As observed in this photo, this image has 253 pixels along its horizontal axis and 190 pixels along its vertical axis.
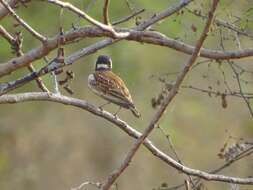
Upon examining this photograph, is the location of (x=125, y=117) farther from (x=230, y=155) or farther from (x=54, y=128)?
(x=230, y=155)

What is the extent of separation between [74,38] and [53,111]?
9582 millimetres

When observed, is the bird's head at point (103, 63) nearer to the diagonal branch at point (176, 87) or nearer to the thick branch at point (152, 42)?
the thick branch at point (152, 42)

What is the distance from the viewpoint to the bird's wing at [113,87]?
16.5 feet

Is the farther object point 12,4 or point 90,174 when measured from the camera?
point 90,174

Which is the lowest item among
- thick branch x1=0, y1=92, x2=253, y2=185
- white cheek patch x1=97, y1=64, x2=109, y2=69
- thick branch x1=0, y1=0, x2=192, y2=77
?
thick branch x1=0, y1=92, x2=253, y2=185

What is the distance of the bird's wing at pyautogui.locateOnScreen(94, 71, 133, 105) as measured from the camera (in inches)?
198

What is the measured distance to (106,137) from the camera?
12023 millimetres

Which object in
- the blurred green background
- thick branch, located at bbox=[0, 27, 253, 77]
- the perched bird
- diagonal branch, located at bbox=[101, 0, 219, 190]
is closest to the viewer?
diagonal branch, located at bbox=[101, 0, 219, 190]

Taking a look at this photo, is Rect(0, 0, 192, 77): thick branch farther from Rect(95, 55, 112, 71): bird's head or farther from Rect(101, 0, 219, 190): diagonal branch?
Rect(95, 55, 112, 71): bird's head

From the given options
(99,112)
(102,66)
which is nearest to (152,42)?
(99,112)

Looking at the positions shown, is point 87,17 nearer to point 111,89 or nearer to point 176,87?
point 176,87

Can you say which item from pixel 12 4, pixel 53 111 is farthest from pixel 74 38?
pixel 53 111

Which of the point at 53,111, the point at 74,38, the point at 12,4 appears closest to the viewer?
the point at 74,38

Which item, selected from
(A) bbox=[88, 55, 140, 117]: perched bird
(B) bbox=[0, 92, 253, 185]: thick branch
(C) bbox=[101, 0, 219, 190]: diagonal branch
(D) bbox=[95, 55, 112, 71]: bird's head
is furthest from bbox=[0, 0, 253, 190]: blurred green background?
(C) bbox=[101, 0, 219, 190]: diagonal branch
